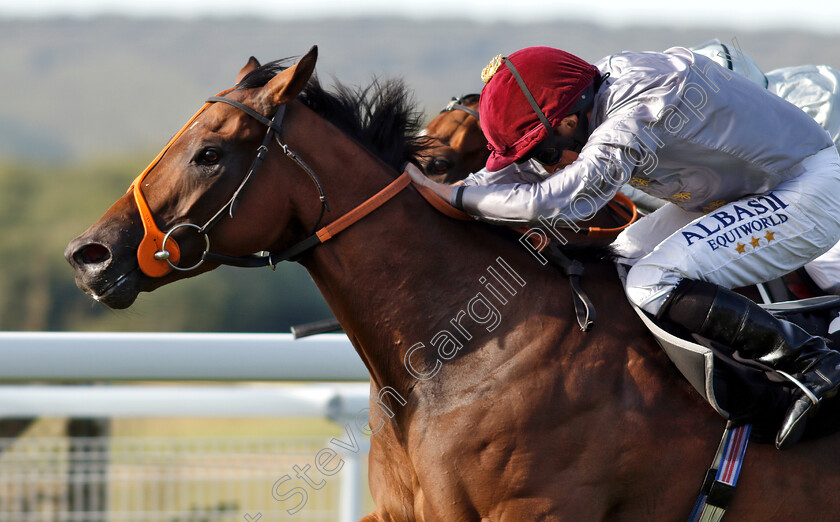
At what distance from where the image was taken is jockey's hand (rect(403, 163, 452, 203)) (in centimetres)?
258

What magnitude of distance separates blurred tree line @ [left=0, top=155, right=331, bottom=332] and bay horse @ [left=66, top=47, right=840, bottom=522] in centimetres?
1603

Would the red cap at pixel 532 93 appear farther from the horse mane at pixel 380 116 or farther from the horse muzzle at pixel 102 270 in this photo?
the horse muzzle at pixel 102 270

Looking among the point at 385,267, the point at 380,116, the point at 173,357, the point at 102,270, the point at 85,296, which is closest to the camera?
the point at 102,270

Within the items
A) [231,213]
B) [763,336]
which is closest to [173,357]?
[231,213]

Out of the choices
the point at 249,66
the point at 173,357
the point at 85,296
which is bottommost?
the point at 249,66

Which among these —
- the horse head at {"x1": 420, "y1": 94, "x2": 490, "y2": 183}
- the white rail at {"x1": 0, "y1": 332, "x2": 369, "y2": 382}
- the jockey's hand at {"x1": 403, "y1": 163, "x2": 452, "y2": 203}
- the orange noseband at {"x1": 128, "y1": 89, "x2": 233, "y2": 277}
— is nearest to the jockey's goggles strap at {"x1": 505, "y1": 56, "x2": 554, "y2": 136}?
the jockey's hand at {"x1": 403, "y1": 163, "x2": 452, "y2": 203}

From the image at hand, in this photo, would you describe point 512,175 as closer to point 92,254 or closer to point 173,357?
point 92,254

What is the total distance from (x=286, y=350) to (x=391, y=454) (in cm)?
123

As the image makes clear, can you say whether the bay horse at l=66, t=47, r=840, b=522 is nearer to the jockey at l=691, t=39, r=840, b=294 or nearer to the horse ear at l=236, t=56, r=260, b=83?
the horse ear at l=236, t=56, r=260, b=83

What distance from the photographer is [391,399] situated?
8.40ft

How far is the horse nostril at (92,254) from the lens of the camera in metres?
2.36

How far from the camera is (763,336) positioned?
243cm

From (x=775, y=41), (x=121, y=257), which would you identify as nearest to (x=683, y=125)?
(x=121, y=257)

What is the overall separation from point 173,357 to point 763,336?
224cm
